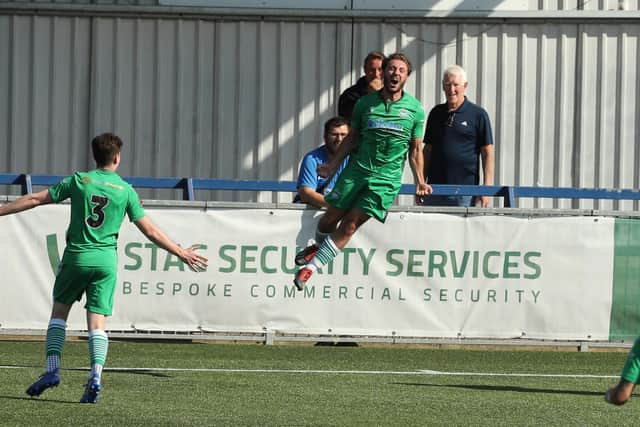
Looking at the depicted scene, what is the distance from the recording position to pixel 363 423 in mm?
7875

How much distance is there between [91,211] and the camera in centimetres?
847

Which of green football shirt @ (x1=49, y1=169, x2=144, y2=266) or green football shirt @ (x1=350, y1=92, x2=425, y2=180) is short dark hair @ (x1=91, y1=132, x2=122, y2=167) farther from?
green football shirt @ (x1=350, y1=92, x2=425, y2=180)

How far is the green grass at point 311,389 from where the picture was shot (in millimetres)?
8047

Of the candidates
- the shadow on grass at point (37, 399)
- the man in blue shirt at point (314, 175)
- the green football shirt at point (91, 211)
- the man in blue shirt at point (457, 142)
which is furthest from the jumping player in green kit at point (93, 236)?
the man in blue shirt at point (457, 142)

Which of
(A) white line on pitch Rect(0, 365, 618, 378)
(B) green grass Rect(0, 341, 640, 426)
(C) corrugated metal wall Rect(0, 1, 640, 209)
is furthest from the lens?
(C) corrugated metal wall Rect(0, 1, 640, 209)

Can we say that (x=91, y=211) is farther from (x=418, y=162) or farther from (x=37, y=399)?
(x=418, y=162)

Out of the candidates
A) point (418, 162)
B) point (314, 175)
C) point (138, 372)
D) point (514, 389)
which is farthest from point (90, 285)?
point (314, 175)

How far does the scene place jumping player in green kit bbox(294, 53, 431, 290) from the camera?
10.5 meters

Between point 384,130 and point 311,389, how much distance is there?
2.15 metres

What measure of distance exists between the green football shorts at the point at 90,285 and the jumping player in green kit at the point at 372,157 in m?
2.12

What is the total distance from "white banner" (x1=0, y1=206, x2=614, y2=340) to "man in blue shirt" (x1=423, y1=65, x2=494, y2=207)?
84 cm

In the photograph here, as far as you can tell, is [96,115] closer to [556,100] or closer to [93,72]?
[93,72]

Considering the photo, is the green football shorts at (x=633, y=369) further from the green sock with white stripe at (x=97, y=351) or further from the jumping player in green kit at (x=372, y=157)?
the jumping player in green kit at (x=372, y=157)

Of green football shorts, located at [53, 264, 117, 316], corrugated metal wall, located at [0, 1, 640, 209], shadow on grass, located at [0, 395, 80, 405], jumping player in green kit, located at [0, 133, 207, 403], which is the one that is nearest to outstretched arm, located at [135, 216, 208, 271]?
jumping player in green kit, located at [0, 133, 207, 403]
